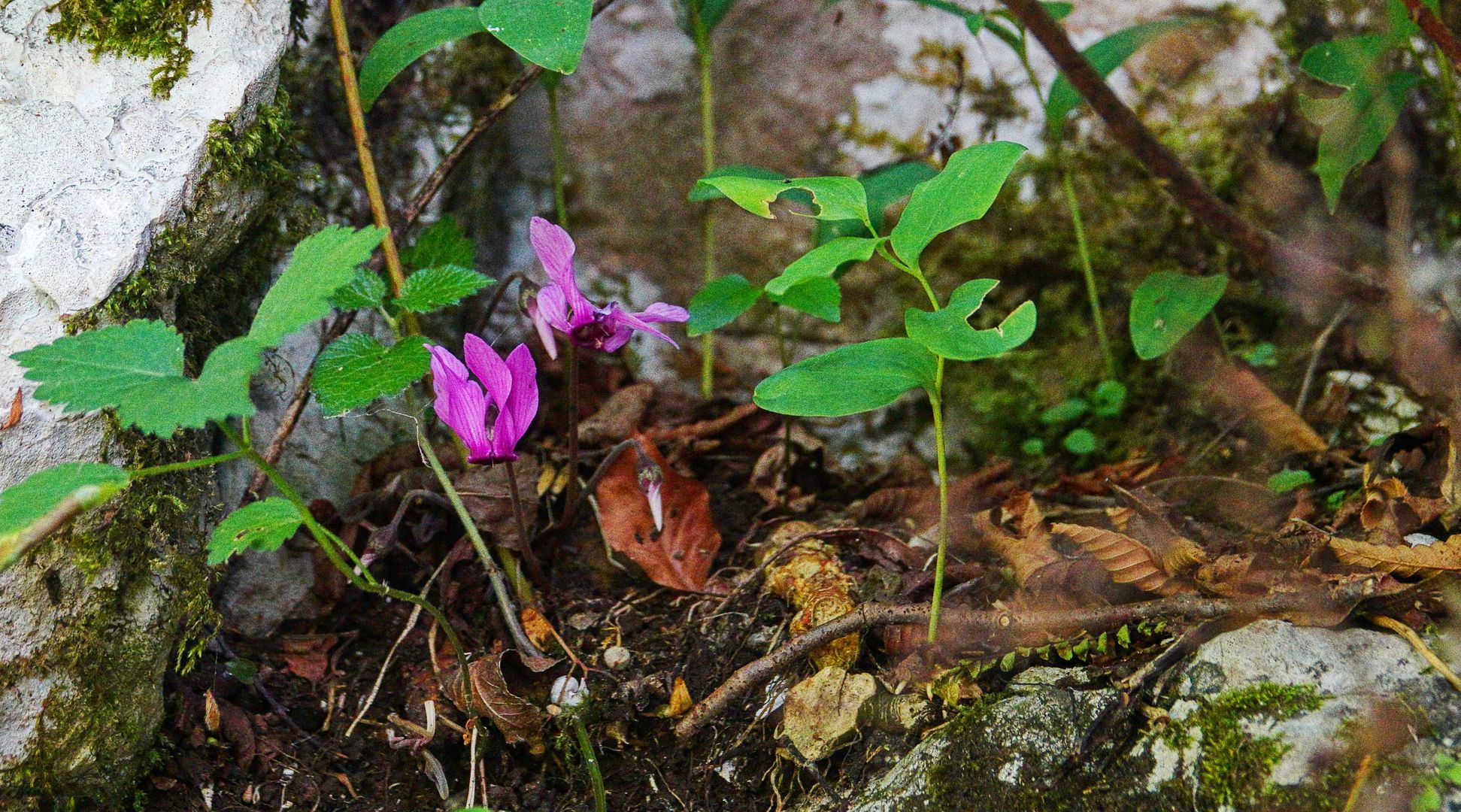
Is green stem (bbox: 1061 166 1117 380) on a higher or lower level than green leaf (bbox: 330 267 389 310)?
lower

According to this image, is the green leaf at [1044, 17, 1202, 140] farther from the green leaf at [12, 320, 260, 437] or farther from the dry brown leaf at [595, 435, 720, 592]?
the green leaf at [12, 320, 260, 437]

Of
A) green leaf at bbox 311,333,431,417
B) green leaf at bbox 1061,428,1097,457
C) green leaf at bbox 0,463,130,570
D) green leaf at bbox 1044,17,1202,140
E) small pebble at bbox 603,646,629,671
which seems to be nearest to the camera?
green leaf at bbox 0,463,130,570

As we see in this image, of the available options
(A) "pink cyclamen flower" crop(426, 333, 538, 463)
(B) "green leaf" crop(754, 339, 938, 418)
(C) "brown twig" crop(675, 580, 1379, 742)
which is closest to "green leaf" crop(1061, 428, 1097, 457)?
(C) "brown twig" crop(675, 580, 1379, 742)

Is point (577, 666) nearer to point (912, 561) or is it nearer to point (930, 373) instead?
point (912, 561)

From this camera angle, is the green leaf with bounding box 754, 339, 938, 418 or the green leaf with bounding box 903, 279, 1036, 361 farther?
the green leaf with bounding box 754, 339, 938, 418

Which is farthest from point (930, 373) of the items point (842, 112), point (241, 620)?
point (842, 112)

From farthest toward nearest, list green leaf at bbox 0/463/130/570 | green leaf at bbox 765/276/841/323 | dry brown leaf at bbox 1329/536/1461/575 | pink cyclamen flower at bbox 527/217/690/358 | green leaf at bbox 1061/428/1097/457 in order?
green leaf at bbox 1061/428/1097/457
green leaf at bbox 765/276/841/323
pink cyclamen flower at bbox 527/217/690/358
dry brown leaf at bbox 1329/536/1461/575
green leaf at bbox 0/463/130/570

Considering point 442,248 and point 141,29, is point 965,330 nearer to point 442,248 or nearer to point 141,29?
point 442,248
